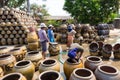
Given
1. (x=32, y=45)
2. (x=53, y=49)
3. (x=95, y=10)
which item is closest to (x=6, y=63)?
(x=53, y=49)

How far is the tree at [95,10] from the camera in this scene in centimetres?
2003

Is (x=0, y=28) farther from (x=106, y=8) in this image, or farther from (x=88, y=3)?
(x=106, y=8)

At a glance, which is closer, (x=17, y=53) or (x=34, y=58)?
(x=34, y=58)

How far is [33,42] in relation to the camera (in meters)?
9.27

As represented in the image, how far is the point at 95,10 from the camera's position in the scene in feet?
66.0

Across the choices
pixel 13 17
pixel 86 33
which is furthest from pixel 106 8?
pixel 13 17

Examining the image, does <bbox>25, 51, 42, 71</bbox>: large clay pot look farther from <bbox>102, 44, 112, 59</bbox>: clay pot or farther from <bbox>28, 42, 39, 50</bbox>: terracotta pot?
<bbox>28, 42, 39, 50</bbox>: terracotta pot

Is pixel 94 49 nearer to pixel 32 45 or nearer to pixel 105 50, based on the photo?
pixel 105 50

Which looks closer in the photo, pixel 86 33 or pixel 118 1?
pixel 86 33

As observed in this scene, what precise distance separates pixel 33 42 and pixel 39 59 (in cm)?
354

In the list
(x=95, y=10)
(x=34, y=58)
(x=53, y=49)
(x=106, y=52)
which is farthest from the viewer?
(x=95, y=10)

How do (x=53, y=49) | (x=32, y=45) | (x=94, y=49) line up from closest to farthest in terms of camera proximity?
(x=94, y=49)
(x=53, y=49)
(x=32, y=45)

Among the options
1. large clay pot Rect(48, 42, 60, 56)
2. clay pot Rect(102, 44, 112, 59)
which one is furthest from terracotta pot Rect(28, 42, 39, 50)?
clay pot Rect(102, 44, 112, 59)

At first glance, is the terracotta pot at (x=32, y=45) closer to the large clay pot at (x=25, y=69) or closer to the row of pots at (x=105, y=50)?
the row of pots at (x=105, y=50)
